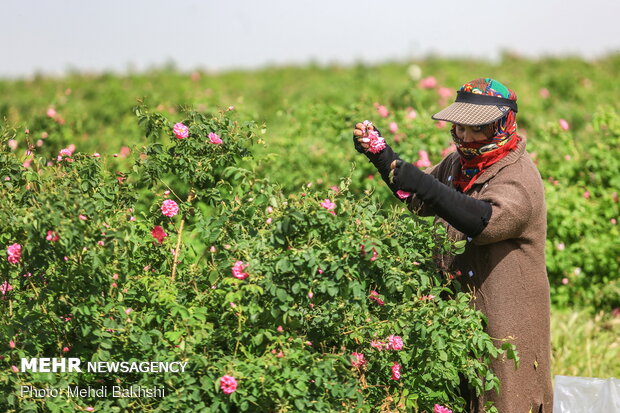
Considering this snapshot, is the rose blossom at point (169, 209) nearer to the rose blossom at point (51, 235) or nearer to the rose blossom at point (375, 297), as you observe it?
the rose blossom at point (51, 235)

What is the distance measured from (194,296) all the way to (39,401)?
612mm

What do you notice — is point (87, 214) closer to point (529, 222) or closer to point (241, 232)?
point (241, 232)

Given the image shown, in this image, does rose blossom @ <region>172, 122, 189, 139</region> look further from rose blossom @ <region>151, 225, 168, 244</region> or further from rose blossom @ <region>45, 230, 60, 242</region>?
rose blossom @ <region>45, 230, 60, 242</region>

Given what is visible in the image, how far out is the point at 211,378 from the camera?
2.52m

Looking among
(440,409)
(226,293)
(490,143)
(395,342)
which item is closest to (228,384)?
(226,293)

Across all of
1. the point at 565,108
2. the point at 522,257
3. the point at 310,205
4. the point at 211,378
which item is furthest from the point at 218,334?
the point at 565,108

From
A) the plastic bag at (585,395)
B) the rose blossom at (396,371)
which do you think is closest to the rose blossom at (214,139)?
the rose blossom at (396,371)

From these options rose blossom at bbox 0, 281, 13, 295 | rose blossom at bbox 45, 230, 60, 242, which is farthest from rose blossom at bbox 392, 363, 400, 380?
rose blossom at bbox 0, 281, 13, 295

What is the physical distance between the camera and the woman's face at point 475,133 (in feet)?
9.51

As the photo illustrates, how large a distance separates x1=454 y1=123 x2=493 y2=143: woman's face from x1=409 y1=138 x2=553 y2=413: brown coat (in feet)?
0.38

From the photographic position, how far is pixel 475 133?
2916 mm

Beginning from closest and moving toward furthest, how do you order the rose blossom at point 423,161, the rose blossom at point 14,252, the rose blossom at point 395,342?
the rose blossom at point 14,252, the rose blossom at point 395,342, the rose blossom at point 423,161

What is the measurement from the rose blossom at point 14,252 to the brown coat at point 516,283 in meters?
1.41
